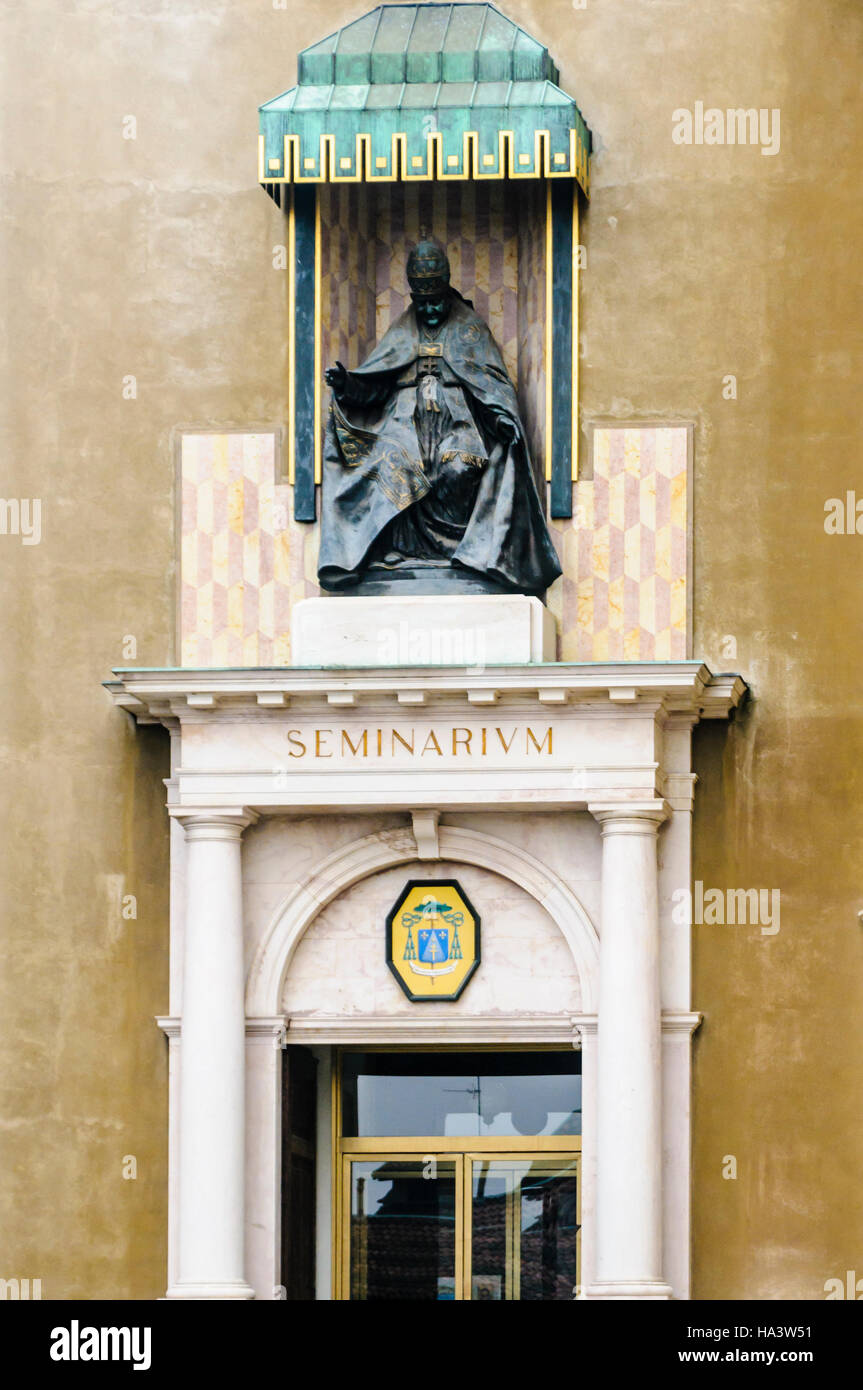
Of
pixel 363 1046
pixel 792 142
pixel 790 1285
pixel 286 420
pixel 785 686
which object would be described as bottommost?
pixel 790 1285

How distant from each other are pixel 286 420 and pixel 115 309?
1581mm

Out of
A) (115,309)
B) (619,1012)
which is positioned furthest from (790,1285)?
(115,309)

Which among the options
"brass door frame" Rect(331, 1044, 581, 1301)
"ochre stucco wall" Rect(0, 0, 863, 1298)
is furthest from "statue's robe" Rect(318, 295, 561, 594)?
"brass door frame" Rect(331, 1044, 581, 1301)

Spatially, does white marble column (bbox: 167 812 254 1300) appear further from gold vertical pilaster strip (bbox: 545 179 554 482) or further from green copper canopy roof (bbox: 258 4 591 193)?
green copper canopy roof (bbox: 258 4 591 193)

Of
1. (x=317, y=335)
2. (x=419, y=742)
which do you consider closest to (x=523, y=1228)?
(x=419, y=742)

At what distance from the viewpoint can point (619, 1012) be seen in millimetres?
23625

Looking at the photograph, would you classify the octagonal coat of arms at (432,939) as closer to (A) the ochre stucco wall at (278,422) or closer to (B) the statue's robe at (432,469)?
(A) the ochre stucco wall at (278,422)

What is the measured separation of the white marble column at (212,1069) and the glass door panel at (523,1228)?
2.02 metres

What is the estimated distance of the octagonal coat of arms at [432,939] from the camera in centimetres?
2442

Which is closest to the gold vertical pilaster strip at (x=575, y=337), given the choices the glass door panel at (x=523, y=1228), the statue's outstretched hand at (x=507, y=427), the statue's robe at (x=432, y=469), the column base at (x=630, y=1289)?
the statue's robe at (x=432, y=469)

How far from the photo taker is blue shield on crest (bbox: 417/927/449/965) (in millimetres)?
24469

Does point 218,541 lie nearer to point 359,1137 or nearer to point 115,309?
point 115,309

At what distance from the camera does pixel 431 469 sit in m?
24.5

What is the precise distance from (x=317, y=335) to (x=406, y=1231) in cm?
679
